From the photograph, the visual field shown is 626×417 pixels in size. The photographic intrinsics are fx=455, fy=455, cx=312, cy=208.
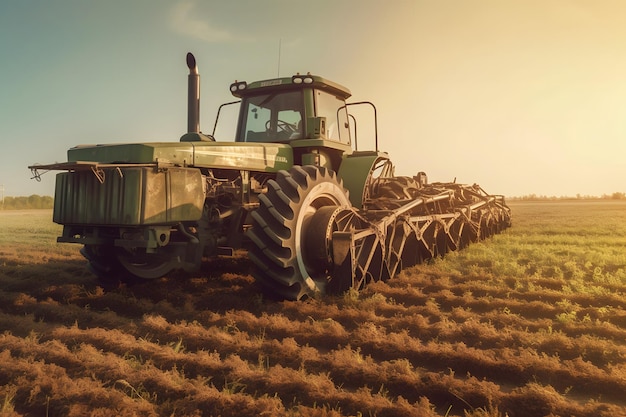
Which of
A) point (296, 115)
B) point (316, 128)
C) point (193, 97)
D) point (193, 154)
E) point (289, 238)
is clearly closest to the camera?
point (289, 238)

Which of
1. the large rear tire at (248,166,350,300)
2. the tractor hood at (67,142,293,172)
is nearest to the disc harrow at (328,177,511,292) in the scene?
the large rear tire at (248,166,350,300)

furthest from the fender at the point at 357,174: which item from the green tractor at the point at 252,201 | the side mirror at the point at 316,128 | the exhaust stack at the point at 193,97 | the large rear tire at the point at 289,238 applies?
the exhaust stack at the point at 193,97

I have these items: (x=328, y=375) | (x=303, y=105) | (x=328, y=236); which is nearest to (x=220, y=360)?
(x=328, y=375)

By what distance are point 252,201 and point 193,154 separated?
1.13 m

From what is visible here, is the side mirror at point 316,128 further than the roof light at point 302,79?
No

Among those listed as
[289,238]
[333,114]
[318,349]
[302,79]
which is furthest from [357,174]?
[318,349]

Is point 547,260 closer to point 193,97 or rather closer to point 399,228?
point 399,228

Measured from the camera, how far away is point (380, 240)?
635 centimetres

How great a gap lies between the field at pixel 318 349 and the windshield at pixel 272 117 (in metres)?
2.30

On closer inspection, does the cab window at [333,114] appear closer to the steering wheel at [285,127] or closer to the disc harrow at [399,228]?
the steering wheel at [285,127]

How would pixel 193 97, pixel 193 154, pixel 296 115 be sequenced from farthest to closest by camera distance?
1. pixel 193 97
2. pixel 296 115
3. pixel 193 154

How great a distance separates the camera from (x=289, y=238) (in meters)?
5.18

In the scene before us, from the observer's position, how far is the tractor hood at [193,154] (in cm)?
521

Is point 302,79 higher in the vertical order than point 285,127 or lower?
higher
